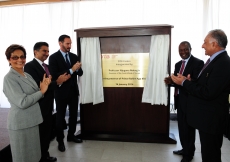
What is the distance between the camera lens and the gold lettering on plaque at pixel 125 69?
2.91 m

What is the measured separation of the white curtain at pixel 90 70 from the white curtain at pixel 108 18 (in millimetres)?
1114

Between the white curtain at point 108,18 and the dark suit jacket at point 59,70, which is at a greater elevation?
the white curtain at point 108,18

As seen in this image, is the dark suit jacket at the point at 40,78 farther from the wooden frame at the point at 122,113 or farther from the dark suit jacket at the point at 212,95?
the dark suit jacket at the point at 212,95

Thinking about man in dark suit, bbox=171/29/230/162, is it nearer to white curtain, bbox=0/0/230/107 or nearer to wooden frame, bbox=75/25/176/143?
wooden frame, bbox=75/25/176/143

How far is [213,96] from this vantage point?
4.97ft

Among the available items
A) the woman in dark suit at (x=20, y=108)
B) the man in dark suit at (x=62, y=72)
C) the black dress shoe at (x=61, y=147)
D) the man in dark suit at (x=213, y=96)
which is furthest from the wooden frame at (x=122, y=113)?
the woman in dark suit at (x=20, y=108)

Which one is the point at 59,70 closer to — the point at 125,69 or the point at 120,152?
the point at 125,69

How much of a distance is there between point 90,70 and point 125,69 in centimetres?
58

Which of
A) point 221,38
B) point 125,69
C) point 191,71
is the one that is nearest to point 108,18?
point 125,69

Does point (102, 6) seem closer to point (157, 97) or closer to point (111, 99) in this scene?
point (111, 99)

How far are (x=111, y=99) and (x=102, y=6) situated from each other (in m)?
2.07

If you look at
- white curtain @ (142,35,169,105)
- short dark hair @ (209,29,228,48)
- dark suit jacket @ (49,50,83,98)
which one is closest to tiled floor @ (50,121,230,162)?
white curtain @ (142,35,169,105)

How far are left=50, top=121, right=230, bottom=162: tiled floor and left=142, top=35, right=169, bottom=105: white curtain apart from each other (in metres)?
0.70

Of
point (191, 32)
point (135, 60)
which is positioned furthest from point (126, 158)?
point (191, 32)
